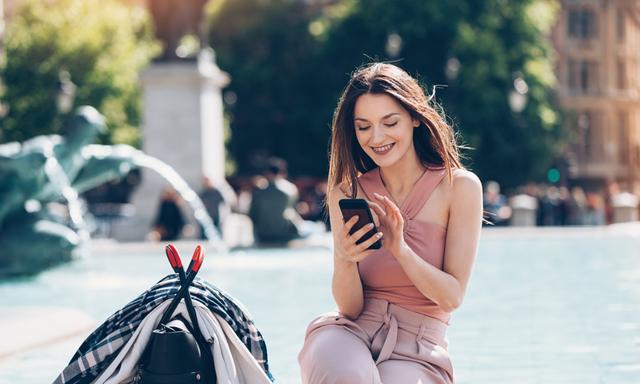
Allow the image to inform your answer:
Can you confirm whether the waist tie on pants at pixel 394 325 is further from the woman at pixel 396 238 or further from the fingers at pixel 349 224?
the fingers at pixel 349 224

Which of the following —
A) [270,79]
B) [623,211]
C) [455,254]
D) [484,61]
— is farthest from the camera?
[270,79]

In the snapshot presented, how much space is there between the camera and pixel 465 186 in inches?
175

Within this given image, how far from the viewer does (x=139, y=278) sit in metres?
14.1

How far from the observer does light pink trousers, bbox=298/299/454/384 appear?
4039mm

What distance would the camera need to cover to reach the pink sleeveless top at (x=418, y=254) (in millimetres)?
→ 4340

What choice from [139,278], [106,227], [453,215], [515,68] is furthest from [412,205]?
[515,68]

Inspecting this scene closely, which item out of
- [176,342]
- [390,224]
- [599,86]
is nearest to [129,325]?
[176,342]

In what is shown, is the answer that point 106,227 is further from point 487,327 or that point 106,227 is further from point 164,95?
point 487,327

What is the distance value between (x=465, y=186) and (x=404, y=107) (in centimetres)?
35

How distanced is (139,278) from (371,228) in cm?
1035

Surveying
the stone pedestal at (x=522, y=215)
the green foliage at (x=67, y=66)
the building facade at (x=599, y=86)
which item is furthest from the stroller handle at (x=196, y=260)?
the building facade at (x=599, y=86)

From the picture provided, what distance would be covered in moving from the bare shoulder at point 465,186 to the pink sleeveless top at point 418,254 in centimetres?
7

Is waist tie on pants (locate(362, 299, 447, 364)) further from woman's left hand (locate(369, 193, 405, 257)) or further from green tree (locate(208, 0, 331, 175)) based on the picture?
green tree (locate(208, 0, 331, 175))

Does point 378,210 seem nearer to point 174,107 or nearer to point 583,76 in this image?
point 174,107
